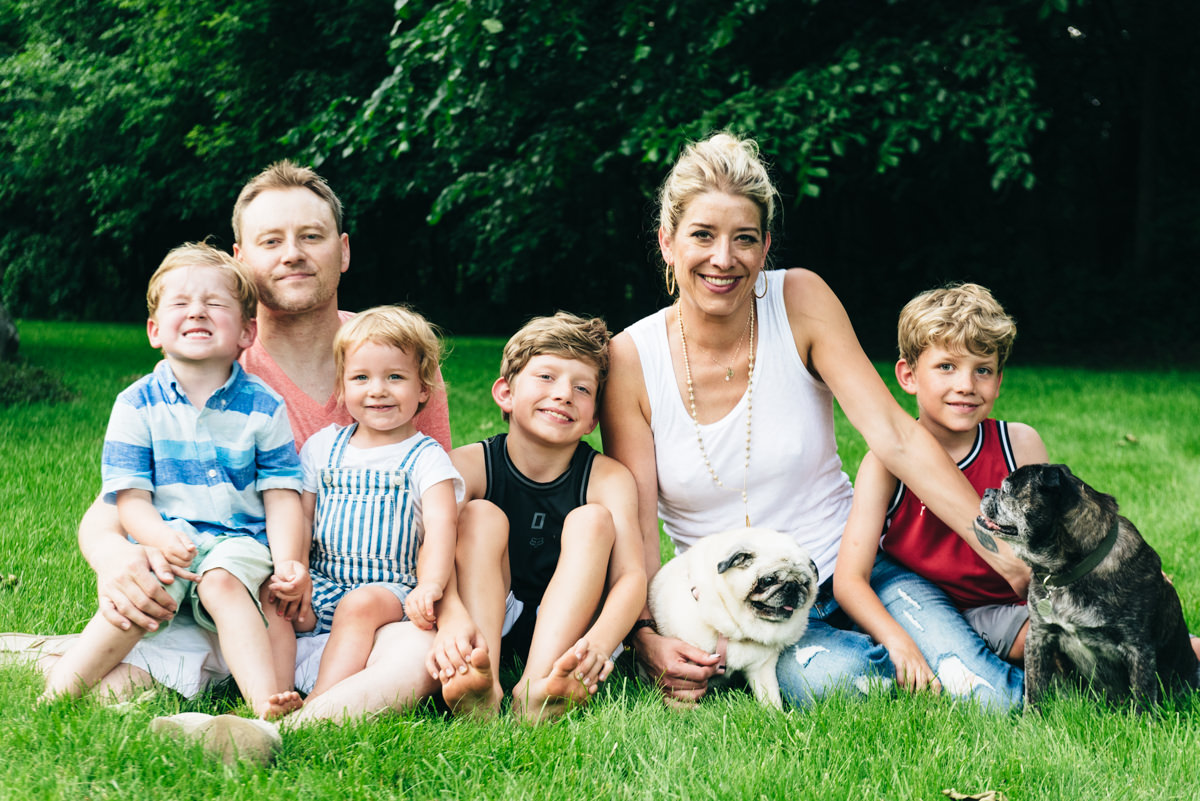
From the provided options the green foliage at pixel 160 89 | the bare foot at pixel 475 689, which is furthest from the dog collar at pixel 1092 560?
the green foliage at pixel 160 89

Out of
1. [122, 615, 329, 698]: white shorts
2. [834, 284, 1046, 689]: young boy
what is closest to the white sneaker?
[122, 615, 329, 698]: white shorts

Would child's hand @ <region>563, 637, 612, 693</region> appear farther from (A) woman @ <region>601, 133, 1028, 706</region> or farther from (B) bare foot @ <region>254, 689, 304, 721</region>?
(B) bare foot @ <region>254, 689, 304, 721</region>

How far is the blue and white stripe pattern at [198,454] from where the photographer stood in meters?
2.93

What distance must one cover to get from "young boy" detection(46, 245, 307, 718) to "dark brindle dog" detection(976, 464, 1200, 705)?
2.11 meters

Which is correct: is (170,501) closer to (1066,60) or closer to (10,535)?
(10,535)

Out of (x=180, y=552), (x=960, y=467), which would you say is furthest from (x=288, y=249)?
(x=960, y=467)

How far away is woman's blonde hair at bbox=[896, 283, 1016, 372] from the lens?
3361 millimetres

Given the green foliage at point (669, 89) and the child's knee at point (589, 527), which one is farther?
the green foliage at point (669, 89)

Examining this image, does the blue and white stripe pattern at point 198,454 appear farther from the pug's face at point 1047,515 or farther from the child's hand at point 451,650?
the pug's face at point 1047,515

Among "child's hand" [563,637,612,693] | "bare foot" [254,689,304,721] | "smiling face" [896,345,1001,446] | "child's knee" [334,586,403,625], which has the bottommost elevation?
"bare foot" [254,689,304,721]

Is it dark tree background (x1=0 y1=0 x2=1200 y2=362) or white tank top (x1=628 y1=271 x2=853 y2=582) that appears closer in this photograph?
white tank top (x1=628 y1=271 x2=853 y2=582)

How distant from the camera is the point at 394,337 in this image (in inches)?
130

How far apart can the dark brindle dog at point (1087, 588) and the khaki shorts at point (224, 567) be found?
2.13 metres

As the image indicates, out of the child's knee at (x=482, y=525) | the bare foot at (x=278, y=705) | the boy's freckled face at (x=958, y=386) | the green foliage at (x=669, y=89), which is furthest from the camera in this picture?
the green foliage at (x=669, y=89)
